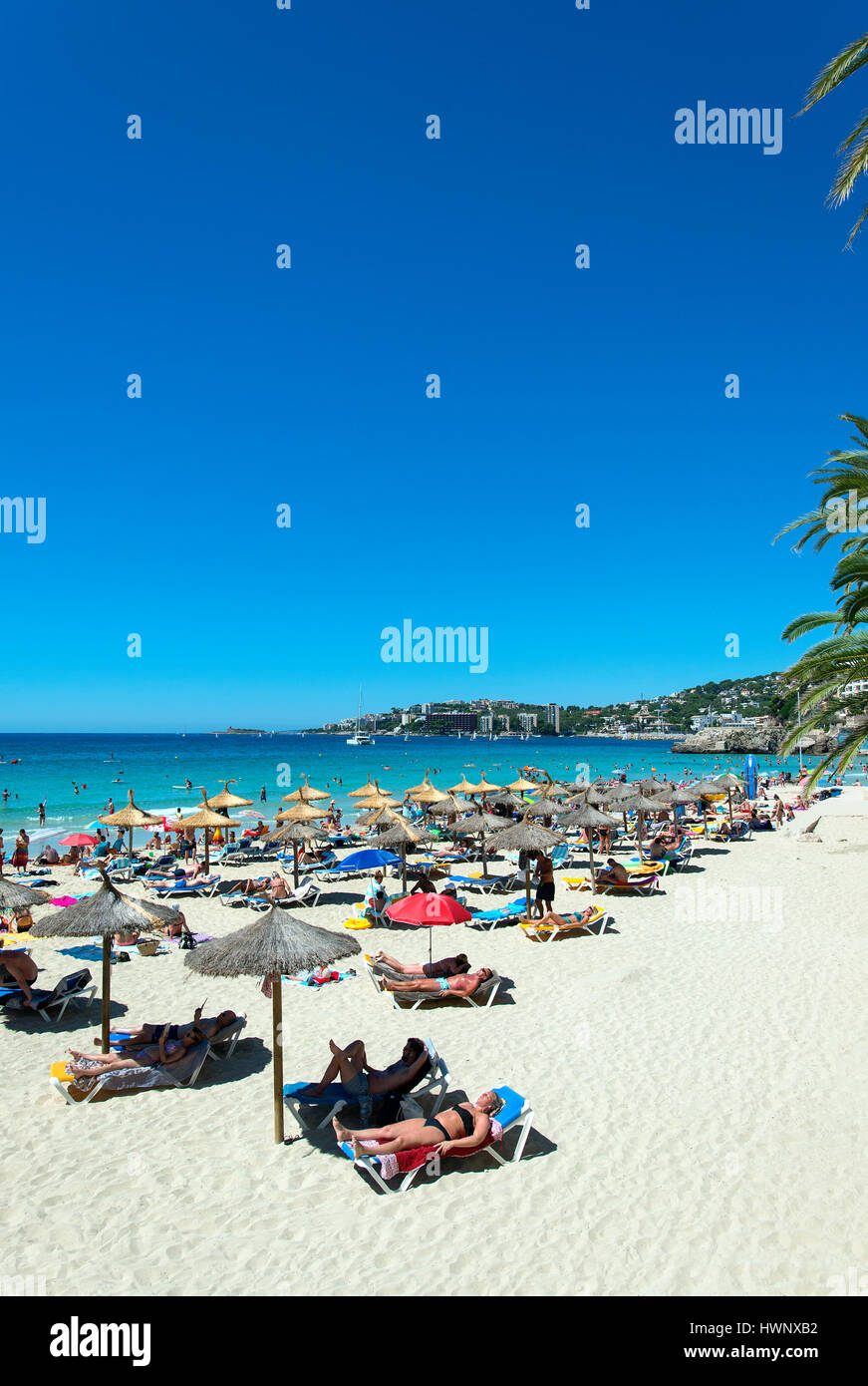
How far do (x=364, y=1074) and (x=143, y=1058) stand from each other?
2400 millimetres

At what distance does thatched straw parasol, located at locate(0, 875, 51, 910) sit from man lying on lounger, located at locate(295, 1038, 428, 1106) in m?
4.62

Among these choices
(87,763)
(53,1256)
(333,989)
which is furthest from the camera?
(87,763)

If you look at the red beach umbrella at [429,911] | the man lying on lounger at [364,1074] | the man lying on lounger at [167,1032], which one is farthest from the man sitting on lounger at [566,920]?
the man lying on lounger at [167,1032]

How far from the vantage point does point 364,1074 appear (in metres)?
6.21

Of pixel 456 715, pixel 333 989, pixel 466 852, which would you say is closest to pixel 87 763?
pixel 466 852

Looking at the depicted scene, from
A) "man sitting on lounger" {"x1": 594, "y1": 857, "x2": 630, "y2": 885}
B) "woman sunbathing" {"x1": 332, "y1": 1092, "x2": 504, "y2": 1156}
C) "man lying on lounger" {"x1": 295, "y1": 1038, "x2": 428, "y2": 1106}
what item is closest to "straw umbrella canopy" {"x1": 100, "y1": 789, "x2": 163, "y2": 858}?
"man sitting on lounger" {"x1": 594, "y1": 857, "x2": 630, "y2": 885}

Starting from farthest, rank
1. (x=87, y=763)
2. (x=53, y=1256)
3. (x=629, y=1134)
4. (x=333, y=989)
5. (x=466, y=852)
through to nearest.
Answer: (x=87, y=763)
(x=466, y=852)
(x=333, y=989)
(x=629, y=1134)
(x=53, y=1256)

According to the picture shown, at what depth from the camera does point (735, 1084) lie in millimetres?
6648

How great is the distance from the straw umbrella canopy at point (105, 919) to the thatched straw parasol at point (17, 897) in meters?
1.58

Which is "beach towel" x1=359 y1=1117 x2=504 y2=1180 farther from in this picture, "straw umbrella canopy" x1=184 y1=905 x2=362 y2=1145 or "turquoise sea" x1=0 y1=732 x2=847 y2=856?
"turquoise sea" x1=0 y1=732 x2=847 y2=856

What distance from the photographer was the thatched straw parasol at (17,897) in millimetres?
8547
